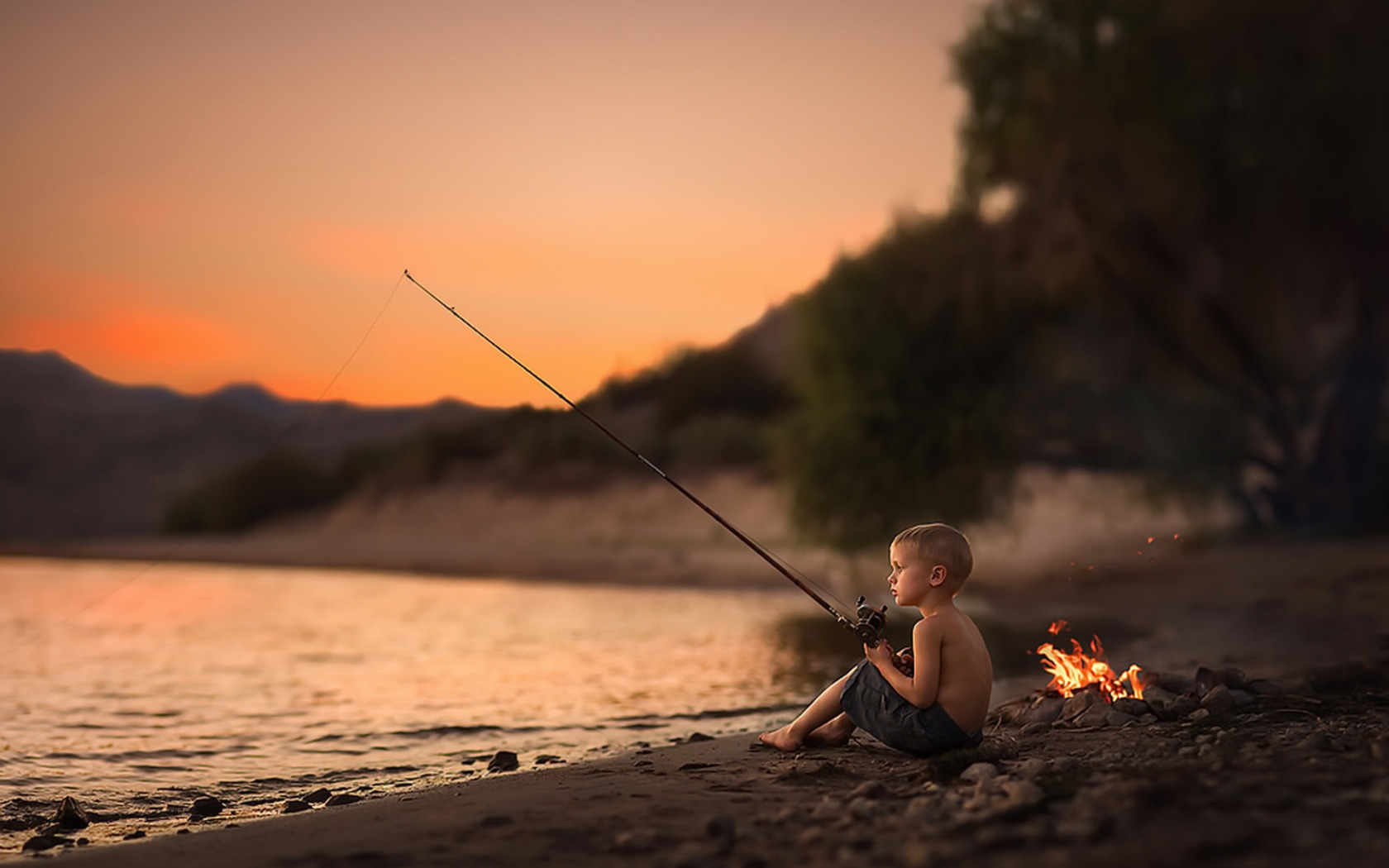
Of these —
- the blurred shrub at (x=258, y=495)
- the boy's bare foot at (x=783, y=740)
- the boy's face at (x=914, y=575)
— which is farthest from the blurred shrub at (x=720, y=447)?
the boy's face at (x=914, y=575)

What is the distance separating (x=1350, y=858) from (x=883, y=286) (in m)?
18.6

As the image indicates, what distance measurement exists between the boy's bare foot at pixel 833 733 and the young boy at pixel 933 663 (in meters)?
0.44

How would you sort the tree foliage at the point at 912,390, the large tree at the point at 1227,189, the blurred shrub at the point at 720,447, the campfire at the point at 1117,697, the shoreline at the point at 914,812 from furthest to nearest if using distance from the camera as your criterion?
the blurred shrub at the point at 720,447 < the tree foliage at the point at 912,390 < the large tree at the point at 1227,189 < the campfire at the point at 1117,697 < the shoreline at the point at 914,812

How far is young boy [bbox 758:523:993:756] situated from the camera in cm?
517

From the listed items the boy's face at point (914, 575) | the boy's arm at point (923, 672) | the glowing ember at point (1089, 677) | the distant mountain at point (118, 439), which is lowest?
the glowing ember at point (1089, 677)

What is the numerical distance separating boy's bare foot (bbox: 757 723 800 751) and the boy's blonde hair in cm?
A: 122

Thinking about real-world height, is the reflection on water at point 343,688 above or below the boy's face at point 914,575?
below

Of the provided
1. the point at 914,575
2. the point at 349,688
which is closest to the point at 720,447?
the point at 349,688

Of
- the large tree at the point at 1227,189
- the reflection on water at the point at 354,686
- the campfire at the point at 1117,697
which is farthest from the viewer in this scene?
the large tree at the point at 1227,189

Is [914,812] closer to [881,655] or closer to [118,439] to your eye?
[881,655]

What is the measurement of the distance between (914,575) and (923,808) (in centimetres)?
126

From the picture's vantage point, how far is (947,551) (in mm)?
5168

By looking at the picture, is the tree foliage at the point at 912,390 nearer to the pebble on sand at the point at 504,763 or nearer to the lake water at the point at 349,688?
the lake water at the point at 349,688

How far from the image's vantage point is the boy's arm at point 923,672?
5164 mm
